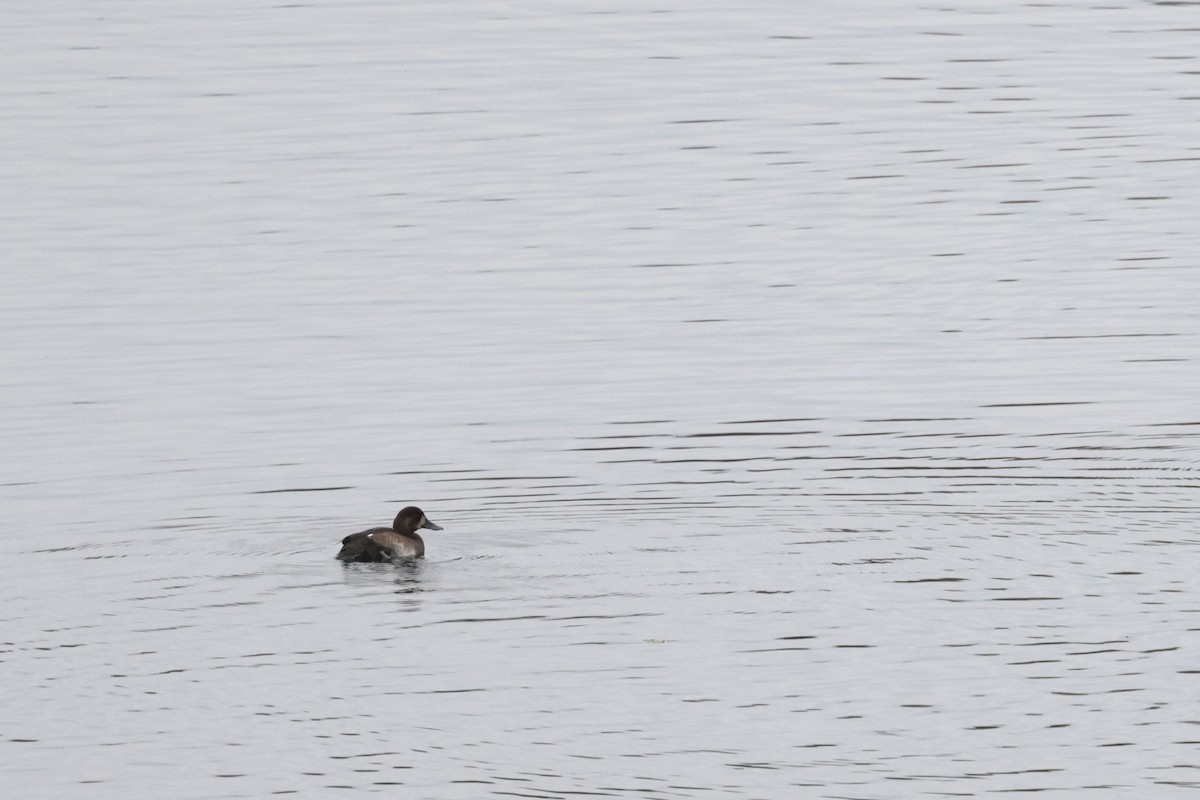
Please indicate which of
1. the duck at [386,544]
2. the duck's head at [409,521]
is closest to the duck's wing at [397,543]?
the duck at [386,544]

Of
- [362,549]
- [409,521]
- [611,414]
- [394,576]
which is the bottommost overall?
[394,576]

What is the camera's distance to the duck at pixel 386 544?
17.2m

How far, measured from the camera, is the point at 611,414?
2266 centimetres

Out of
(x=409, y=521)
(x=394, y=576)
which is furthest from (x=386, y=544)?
(x=409, y=521)

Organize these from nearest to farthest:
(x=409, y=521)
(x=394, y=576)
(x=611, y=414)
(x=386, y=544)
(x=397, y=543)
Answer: (x=394, y=576) → (x=386, y=544) → (x=397, y=543) → (x=409, y=521) → (x=611, y=414)

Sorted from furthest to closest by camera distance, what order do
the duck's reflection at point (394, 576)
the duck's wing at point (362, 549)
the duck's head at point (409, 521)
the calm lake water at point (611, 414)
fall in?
the duck's head at point (409, 521)
the duck's wing at point (362, 549)
the duck's reflection at point (394, 576)
the calm lake water at point (611, 414)

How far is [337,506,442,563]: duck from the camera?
56.3 ft

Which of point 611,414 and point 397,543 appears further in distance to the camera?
point 611,414

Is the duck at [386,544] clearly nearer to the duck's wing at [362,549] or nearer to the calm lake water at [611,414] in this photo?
the duck's wing at [362,549]

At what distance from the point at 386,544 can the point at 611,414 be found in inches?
227

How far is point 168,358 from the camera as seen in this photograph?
84.9ft

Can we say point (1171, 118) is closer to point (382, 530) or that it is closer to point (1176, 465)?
point (1176, 465)

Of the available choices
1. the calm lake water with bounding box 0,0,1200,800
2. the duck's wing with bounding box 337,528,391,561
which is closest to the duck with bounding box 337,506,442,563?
the duck's wing with bounding box 337,528,391,561

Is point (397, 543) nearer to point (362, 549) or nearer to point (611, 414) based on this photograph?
point (362, 549)
